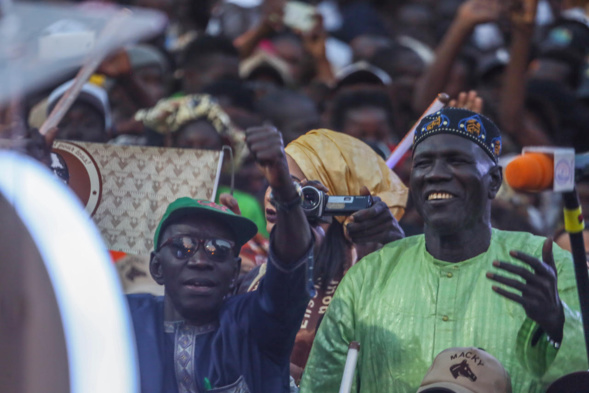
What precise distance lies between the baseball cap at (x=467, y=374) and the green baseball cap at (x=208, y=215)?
3.43ft

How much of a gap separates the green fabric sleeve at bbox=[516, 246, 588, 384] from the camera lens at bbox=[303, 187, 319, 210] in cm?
88

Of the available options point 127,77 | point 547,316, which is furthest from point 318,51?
point 547,316

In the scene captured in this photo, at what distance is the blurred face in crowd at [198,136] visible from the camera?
19.0 ft

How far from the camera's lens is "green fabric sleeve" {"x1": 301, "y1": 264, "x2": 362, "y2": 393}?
3525 millimetres

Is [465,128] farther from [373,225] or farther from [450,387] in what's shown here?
[450,387]

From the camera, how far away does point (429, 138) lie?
3703 millimetres

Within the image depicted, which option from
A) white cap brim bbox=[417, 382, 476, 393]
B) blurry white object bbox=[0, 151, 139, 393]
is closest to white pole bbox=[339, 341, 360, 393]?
white cap brim bbox=[417, 382, 476, 393]

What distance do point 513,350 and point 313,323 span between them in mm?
1063

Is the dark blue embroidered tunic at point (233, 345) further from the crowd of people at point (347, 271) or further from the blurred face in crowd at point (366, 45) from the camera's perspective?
the blurred face in crowd at point (366, 45)

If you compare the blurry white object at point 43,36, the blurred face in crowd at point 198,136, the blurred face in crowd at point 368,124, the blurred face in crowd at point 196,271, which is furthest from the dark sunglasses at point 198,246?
the blurred face in crowd at point 368,124

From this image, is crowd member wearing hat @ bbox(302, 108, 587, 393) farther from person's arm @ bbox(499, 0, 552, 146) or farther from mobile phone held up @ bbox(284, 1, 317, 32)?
mobile phone held up @ bbox(284, 1, 317, 32)

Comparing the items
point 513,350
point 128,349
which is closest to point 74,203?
point 128,349

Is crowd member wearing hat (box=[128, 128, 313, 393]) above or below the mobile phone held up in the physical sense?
below

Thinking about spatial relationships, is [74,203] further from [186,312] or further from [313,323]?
[313,323]
